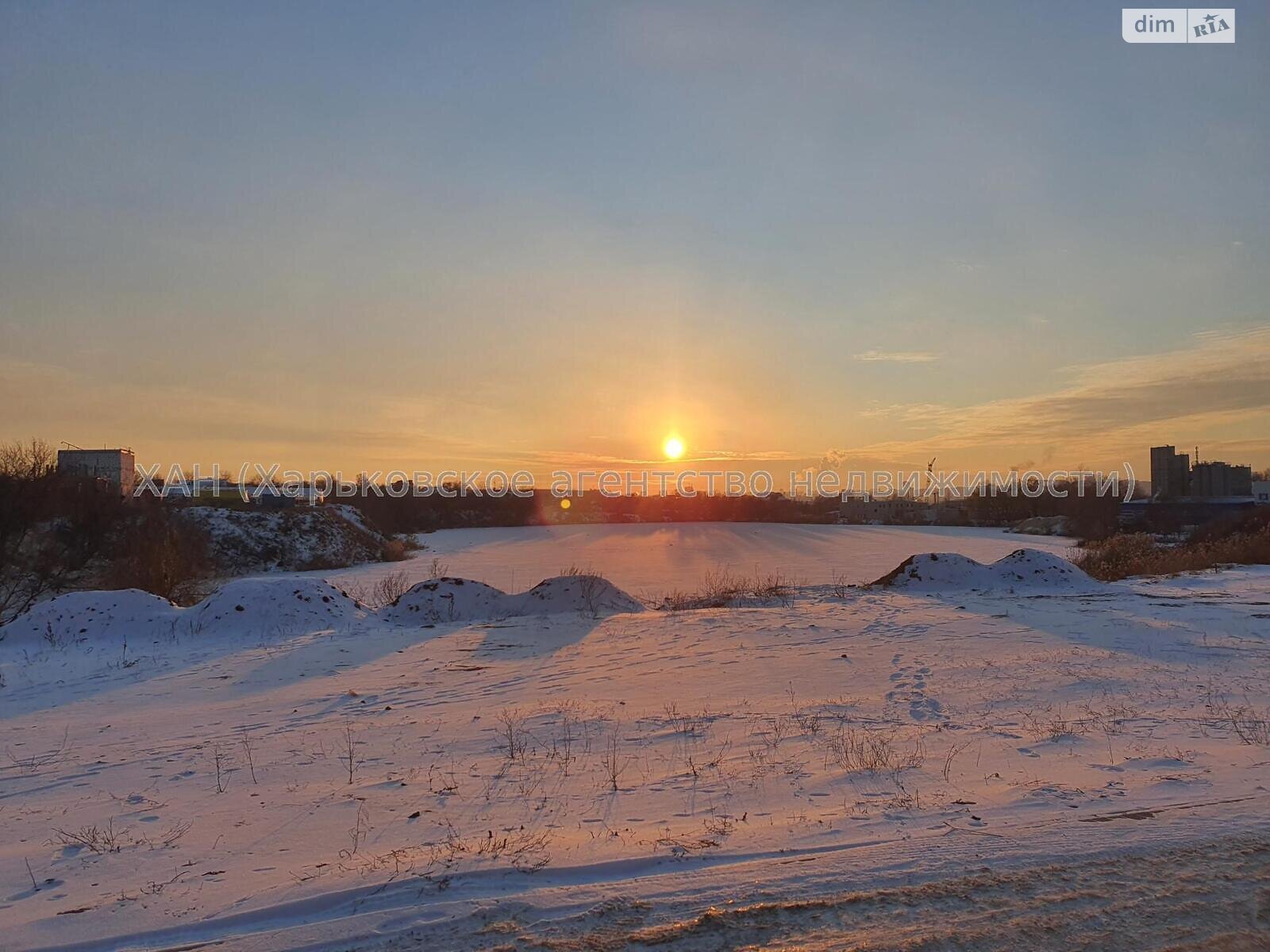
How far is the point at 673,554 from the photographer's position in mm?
40969

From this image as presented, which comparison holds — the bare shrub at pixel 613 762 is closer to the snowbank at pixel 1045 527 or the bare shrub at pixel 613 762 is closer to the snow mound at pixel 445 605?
the snow mound at pixel 445 605

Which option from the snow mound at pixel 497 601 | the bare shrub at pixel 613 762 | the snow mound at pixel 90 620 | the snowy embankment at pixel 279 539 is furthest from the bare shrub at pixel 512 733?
the snowy embankment at pixel 279 539

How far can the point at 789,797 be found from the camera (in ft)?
17.4

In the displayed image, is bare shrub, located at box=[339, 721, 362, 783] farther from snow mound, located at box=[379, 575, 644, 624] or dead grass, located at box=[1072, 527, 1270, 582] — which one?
dead grass, located at box=[1072, 527, 1270, 582]

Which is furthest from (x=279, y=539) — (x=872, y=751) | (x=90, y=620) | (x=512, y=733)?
(x=872, y=751)

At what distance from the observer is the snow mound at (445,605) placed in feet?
52.3

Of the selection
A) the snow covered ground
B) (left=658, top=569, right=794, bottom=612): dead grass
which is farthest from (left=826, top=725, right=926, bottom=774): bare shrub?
(left=658, top=569, right=794, bottom=612): dead grass

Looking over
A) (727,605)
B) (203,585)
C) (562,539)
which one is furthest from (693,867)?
(562,539)

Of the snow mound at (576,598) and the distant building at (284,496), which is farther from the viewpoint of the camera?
the distant building at (284,496)

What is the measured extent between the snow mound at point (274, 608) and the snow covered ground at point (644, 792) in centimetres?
142

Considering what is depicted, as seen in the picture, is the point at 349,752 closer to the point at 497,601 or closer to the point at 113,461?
the point at 497,601

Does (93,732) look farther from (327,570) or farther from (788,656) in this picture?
(327,570)

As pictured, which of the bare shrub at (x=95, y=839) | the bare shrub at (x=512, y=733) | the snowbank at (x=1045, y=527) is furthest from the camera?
the snowbank at (x=1045, y=527)

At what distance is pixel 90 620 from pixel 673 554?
2961cm
